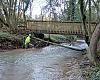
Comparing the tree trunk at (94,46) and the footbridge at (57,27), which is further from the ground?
the tree trunk at (94,46)

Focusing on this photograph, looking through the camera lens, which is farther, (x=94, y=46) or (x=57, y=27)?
(x=57, y=27)

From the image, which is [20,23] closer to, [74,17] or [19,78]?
[74,17]

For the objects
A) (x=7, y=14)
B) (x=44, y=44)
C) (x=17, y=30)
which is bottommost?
(x=44, y=44)

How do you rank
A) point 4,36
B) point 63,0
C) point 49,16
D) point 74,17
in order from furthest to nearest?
point 49,16, point 74,17, point 63,0, point 4,36

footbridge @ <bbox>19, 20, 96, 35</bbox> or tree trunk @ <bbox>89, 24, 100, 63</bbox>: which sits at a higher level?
tree trunk @ <bbox>89, 24, 100, 63</bbox>

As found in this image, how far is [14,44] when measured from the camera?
72.7 ft

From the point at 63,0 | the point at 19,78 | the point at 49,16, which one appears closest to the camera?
the point at 19,78

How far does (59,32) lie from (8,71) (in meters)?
11.7

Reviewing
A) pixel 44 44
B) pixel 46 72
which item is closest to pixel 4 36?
pixel 44 44

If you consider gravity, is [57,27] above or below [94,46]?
below

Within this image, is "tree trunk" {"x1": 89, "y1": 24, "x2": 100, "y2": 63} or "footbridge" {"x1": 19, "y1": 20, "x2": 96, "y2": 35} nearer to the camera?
"tree trunk" {"x1": 89, "y1": 24, "x2": 100, "y2": 63}

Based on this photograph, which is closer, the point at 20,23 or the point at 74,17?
the point at 20,23

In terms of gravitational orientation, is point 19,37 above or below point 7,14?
below

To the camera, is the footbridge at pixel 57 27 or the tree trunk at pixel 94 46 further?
the footbridge at pixel 57 27
